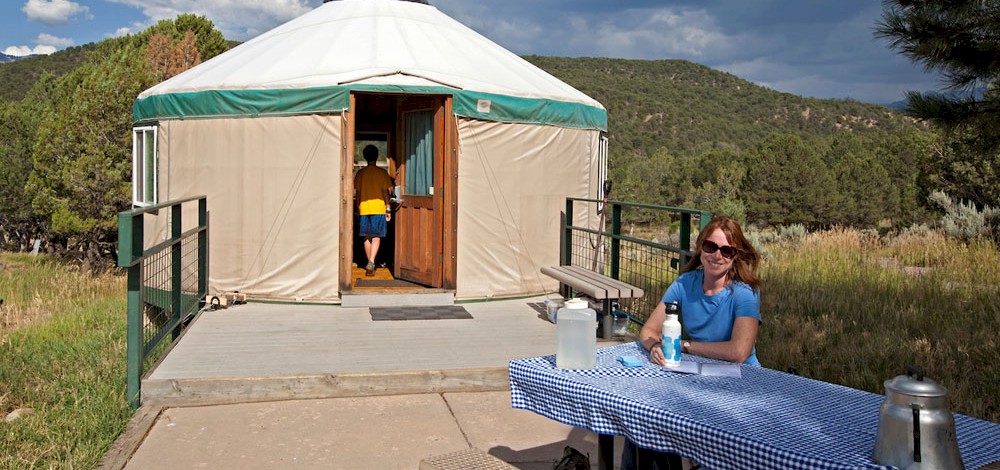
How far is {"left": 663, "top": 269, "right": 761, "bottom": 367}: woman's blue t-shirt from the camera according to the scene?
281 centimetres

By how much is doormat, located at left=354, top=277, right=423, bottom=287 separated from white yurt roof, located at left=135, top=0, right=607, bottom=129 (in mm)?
1556

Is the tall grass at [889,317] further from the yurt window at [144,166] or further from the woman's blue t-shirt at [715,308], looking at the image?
the yurt window at [144,166]

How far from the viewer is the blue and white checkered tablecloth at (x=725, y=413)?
1.86m

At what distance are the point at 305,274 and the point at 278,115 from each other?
4.15 feet

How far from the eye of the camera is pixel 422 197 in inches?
288

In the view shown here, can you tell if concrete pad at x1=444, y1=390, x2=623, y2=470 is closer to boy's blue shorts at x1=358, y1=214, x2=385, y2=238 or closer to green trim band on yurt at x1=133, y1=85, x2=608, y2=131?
green trim band on yurt at x1=133, y1=85, x2=608, y2=131

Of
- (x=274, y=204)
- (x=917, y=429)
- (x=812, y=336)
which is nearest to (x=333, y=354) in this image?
(x=274, y=204)

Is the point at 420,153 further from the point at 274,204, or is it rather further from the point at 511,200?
the point at 274,204

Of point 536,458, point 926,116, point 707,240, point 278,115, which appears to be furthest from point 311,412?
point 926,116

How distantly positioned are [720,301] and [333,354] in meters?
2.76

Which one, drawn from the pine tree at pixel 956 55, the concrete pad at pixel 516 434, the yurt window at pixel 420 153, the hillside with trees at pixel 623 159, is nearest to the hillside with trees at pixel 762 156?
the hillside with trees at pixel 623 159

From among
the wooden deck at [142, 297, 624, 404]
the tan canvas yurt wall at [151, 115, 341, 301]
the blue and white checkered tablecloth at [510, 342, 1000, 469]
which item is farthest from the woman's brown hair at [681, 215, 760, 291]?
the tan canvas yurt wall at [151, 115, 341, 301]

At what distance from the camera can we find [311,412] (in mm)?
4172

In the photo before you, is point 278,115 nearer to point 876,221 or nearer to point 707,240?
point 707,240
